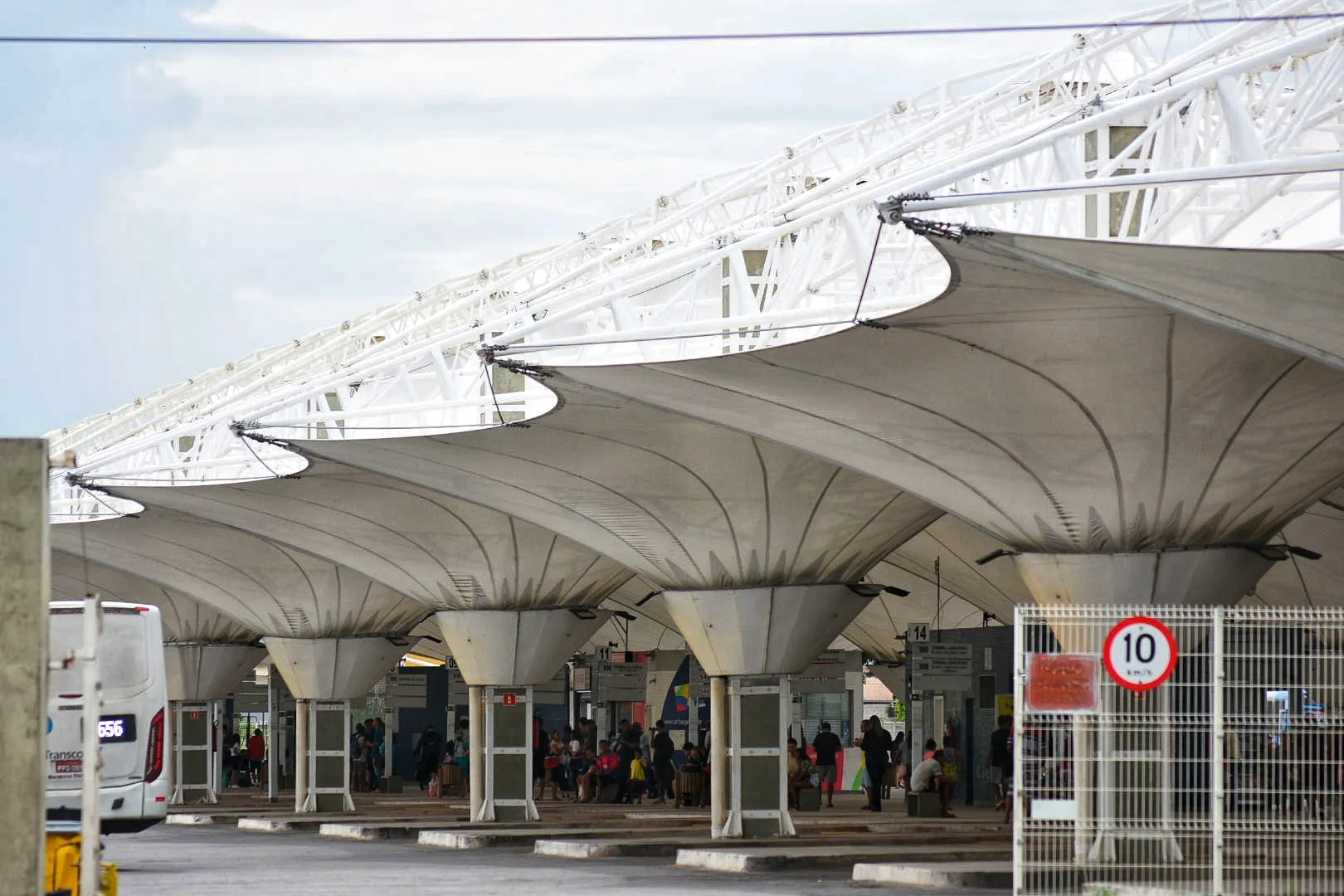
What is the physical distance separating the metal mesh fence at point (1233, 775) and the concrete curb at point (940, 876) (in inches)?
89.3

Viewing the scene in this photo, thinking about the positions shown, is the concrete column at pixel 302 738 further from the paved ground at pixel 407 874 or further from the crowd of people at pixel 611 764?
the paved ground at pixel 407 874

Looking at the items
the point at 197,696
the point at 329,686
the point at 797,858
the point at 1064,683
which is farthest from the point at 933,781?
the point at 197,696

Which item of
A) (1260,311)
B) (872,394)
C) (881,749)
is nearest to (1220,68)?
(1260,311)

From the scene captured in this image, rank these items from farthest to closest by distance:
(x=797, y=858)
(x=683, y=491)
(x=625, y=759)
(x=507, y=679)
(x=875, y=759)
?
(x=625, y=759)
(x=875, y=759)
(x=507, y=679)
(x=683, y=491)
(x=797, y=858)

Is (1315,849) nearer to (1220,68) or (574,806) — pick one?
(1220,68)

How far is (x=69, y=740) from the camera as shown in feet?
66.5

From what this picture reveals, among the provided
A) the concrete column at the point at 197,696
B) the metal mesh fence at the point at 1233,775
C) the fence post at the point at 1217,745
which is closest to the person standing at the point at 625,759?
the concrete column at the point at 197,696

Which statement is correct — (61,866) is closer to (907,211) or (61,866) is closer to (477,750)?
(907,211)

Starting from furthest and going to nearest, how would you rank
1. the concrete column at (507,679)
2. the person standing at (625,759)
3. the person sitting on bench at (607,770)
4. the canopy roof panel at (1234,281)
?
the person sitting on bench at (607,770) < the person standing at (625,759) < the concrete column at (507,679) < the canopy roof panel at (1234,281)

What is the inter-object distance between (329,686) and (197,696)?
24.1 feet

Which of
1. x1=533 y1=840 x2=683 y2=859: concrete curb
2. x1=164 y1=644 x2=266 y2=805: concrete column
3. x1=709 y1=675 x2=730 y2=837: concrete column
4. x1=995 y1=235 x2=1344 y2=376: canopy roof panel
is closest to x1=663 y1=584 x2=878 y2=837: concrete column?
x1=709 y1=675 x2=730 y2=837: concrete column

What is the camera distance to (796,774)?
36.9 meters

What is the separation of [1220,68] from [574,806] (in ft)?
86.9

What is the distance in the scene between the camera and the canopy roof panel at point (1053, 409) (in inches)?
741
